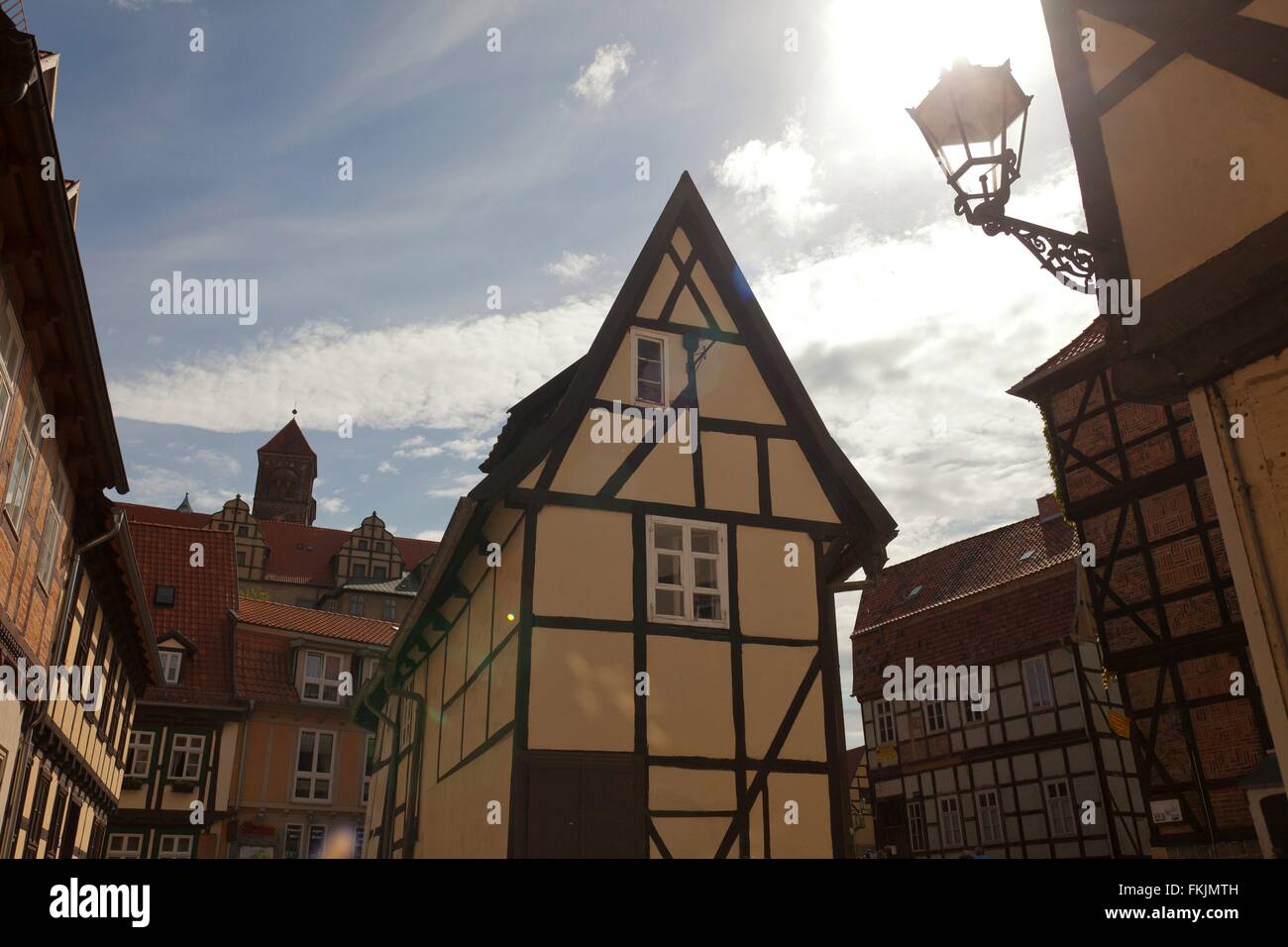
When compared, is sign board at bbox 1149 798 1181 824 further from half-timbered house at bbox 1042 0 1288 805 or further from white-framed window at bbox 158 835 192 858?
white-framed window at bbox 158 835 192 858

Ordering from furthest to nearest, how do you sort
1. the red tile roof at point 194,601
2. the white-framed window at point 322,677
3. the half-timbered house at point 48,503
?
the white-framed window at point 322,677 < the red tile roof at point 194,601 < the half-timbered house at point 48,503

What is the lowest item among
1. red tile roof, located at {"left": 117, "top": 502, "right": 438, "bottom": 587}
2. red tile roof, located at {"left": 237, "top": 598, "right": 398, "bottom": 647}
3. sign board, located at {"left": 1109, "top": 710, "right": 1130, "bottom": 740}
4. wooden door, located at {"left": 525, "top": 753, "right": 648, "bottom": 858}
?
wooden door, located at {"left": 525, "top": 753, "right": 648, "bottom": 858}

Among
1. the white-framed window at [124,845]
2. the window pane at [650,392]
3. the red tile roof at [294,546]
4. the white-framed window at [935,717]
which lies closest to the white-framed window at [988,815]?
the white-framed window at [935,717]

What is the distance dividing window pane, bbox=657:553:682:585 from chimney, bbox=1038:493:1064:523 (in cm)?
2116

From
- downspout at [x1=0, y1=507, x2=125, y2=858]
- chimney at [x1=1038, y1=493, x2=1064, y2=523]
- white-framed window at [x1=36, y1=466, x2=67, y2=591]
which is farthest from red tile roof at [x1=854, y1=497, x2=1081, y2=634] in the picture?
white-framed window at [x1=36, y1=466, x2=67, y2=591]

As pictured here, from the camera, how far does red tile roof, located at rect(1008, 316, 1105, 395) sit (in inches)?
880

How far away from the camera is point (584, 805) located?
10984 millimetres

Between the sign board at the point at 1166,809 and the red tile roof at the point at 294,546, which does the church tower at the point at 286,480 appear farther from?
the sign board at the point at 1166,809

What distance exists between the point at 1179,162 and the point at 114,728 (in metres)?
23.3

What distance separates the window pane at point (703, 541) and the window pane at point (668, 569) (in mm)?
317

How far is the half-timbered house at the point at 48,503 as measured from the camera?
8.96m

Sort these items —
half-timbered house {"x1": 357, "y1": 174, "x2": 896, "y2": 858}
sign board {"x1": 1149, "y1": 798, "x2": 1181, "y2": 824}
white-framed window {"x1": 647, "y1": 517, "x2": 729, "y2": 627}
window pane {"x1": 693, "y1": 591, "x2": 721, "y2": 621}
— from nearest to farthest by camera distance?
half-timbered house {"x1": 357, "y1": 174, "x2": 896, "y2": 858}, white-framed window {"x1": 647, "y1": 517, "x2": 729, "y2": 627}, window pane {"x1": 693, "y1": 591, "x2": 721, "y2": 621}, sign board {"x1": 1149, "y1": 798, "x2": 1181, "y2": 824}
